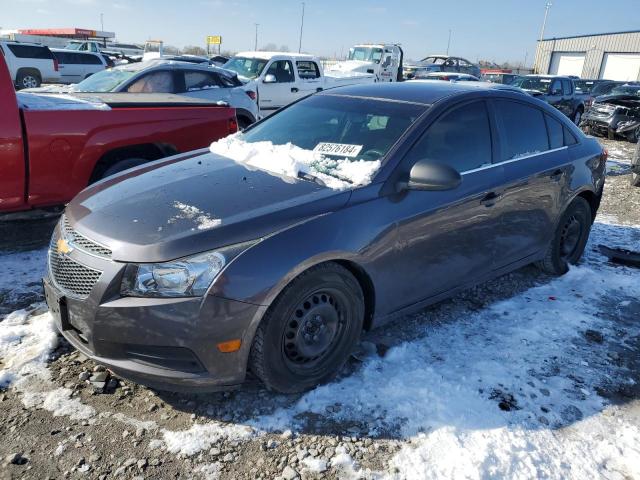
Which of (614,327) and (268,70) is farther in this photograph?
(268,70)

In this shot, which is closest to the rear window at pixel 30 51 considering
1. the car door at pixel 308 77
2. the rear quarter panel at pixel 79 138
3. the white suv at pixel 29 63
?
the white suv at pixel 29 63

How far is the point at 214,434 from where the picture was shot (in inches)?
105

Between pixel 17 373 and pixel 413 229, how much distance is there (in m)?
2.47

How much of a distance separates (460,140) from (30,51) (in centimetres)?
2371

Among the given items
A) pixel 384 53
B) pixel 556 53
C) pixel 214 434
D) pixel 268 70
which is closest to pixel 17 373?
pixel 214 434

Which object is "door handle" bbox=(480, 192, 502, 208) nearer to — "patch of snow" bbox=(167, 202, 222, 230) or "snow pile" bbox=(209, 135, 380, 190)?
"snow pile" bbox=(209, 135, 380, 190)

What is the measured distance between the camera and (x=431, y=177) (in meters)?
3.09

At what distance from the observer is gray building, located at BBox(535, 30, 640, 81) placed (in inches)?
1906

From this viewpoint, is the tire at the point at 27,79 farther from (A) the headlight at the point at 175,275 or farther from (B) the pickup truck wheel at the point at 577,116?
(A) the headlight at the point at 175,275

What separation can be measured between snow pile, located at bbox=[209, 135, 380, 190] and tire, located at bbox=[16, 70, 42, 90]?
22.2m

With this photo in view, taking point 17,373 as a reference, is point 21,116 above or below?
above

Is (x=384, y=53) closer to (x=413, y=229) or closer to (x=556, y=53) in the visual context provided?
(x=413, y=229)

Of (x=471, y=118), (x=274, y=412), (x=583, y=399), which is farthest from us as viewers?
(x=471, y=118)

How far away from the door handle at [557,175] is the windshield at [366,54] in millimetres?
17839
